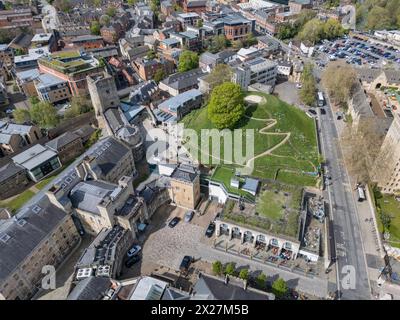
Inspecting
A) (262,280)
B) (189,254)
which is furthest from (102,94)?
(262,280)

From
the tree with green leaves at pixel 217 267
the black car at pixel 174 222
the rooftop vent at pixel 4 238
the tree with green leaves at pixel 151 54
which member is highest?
the tree with green leaves at pixel 151 54

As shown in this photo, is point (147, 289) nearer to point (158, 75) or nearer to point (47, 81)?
point (158, 75)

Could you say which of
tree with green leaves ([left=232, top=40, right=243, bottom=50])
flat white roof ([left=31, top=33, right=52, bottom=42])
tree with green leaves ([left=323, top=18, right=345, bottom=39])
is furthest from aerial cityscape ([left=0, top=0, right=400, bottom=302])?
tree with green leaves ([left=323, top=18, right=345, bottom=39])

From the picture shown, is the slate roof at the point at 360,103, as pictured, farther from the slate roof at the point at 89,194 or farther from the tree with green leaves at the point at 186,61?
the slate roof at the point at 89,194

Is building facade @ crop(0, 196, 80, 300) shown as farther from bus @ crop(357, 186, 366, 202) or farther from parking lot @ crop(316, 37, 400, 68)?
parking lot @ crop(316, 37, 400, 68)

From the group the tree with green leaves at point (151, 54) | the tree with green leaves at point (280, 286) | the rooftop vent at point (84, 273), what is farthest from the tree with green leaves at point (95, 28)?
the tree with green leaves at point (280, 286)

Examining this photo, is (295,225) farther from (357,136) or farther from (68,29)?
(68,29)
